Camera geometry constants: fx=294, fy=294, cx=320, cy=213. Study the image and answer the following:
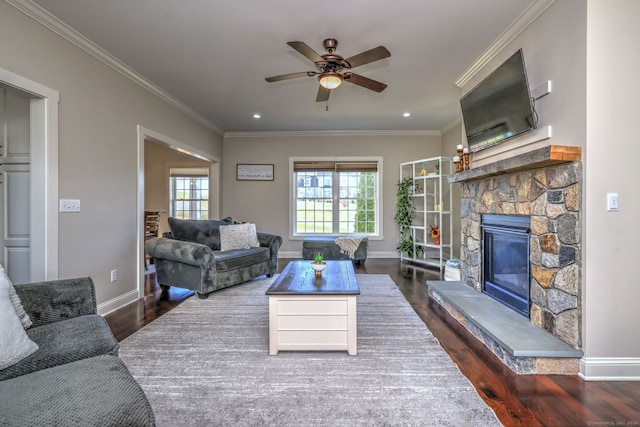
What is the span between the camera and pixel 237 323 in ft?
8.91

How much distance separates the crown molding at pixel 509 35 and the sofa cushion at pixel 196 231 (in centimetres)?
379

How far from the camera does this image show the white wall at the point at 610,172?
6.07 ft

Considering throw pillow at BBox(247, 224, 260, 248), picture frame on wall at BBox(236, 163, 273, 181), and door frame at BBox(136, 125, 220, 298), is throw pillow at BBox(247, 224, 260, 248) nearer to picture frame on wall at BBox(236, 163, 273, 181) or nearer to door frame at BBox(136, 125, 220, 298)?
door frame at BBox(136, 125, 220, 298)

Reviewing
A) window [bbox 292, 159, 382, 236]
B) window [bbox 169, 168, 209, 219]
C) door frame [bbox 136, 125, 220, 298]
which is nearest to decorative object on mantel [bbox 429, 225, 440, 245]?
window [bbox 292, 159, 382, 236]

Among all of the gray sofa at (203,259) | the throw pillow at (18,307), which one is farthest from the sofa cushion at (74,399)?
the gray sofa at (203,259)

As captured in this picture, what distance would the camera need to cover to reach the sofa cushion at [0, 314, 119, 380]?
4.07 ft

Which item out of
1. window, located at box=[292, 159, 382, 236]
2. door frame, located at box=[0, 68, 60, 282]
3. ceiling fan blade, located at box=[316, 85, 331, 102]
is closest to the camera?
door frame, located at box=[0, 68, 60, 282]

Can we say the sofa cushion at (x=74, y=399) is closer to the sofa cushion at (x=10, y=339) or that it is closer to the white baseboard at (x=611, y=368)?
the sofa cushion at (x=10, y=339)

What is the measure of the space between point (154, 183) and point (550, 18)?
23.0 ft

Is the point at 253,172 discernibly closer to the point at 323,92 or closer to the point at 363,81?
the point at 323,92

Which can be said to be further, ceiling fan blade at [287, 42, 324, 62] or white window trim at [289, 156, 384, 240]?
white window trim at [289, 156, 384, 240]

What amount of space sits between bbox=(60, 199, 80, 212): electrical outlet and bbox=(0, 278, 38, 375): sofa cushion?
60.9 inches

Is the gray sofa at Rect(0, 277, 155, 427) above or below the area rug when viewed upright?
above

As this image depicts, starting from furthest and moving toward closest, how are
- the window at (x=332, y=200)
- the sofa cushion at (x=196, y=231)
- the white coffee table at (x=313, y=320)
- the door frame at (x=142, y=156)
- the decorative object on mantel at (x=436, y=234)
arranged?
the window at (x=332, y=200) → the decorative object on mantel at (x=436, y=234) → the sofa cushion at (x=196, y=231) → the door frame at (x=142, y=156) → the white coffee table at (x=313, y=320)
